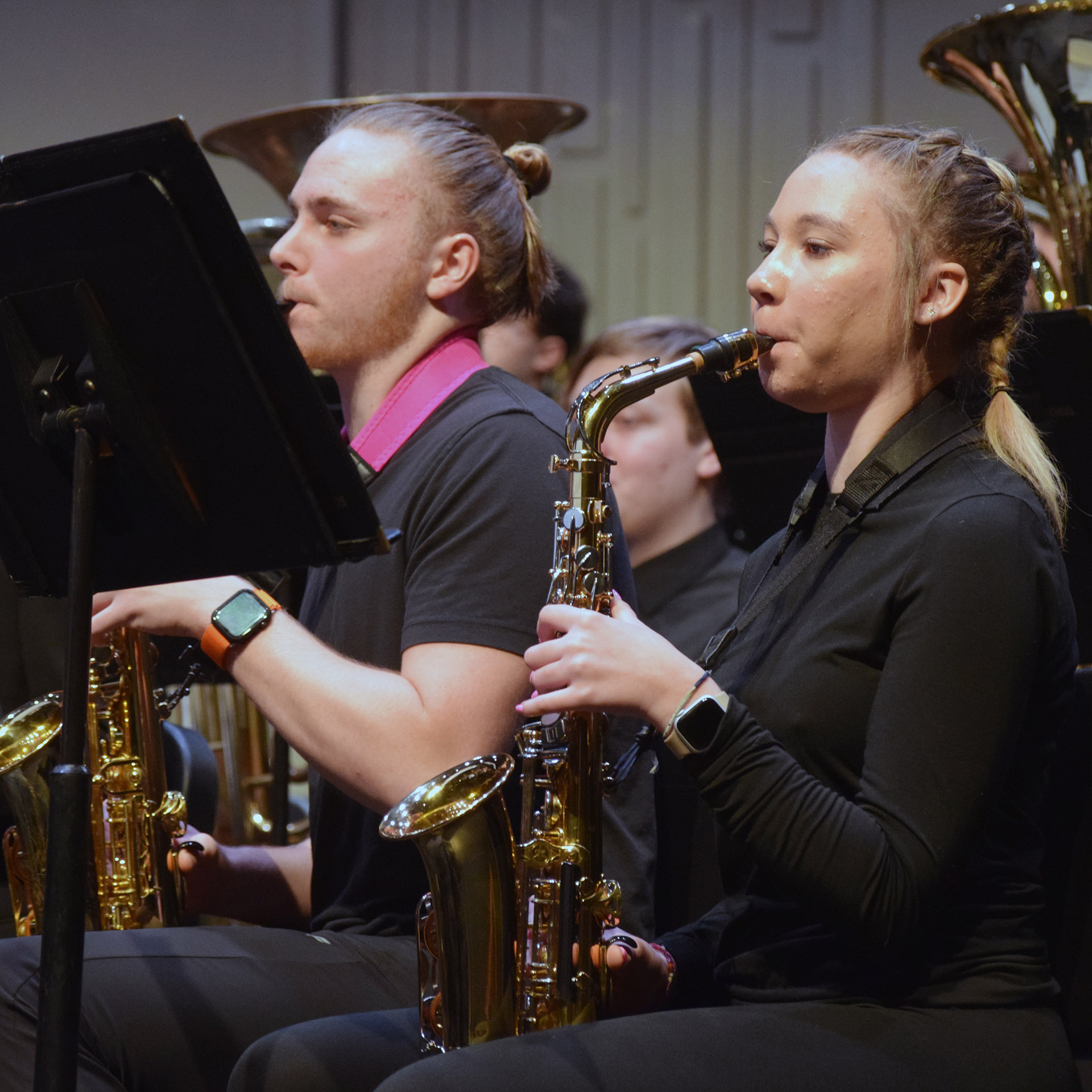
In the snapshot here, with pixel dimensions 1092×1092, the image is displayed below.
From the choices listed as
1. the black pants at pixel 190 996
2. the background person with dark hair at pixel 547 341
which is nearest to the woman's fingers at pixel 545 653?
the black pants at pixel 190 996

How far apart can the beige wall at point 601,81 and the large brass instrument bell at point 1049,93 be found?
2273 millimetres

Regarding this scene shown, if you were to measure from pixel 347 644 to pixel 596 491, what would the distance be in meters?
0.47

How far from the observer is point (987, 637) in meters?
1.50

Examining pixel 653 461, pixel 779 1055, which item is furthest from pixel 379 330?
pixel 653 461

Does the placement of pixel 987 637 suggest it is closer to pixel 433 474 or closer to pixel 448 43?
pixel 433 474

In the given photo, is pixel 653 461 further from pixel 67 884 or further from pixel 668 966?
pixel 67 884

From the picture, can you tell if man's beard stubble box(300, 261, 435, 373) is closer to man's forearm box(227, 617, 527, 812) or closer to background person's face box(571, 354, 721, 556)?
man's forearm box(227, 617, 527, 812)

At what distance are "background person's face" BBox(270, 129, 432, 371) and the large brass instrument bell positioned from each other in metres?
1.44

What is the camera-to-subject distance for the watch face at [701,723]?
4.92 feet

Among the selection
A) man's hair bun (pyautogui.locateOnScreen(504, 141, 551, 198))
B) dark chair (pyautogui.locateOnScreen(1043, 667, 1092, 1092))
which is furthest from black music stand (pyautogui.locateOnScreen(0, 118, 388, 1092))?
man's hair bun (pyautogui.locateOnScreen(504, 141, 551, 198))

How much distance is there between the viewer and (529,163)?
96.9 inches

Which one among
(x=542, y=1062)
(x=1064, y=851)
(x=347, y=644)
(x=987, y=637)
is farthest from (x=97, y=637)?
(x=1064, y=851)

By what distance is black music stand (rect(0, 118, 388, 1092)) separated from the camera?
1.37 meters

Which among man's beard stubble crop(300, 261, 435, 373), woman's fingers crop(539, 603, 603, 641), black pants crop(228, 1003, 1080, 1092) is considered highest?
man's beard stubble crop(300, 261, 435, 373)
